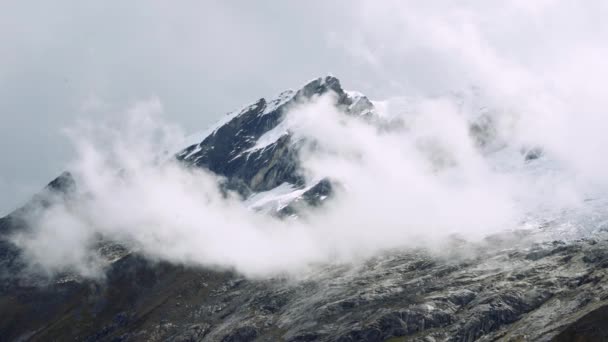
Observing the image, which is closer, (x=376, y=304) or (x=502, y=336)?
(x=502, y=336)

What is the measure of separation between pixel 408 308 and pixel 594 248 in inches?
2470

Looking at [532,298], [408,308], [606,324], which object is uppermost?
[408,308]

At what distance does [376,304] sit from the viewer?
200 meters

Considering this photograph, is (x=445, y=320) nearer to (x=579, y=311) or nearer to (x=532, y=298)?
(x=532, y=298)

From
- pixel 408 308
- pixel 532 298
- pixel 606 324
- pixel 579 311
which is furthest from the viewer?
pixel 408 308

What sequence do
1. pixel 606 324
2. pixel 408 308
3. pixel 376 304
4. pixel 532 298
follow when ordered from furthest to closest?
1. pixel 376 304
2. pixel 408 308
3. pixel 532 298
4. pixel 606 324

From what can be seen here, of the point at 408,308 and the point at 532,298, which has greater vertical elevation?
the point at 408,308

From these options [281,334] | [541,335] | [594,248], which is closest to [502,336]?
[541,335]

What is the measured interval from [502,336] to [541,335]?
486 inches

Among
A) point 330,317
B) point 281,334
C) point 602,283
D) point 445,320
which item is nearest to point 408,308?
point 445,320

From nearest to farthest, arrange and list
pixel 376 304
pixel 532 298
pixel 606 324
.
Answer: pixel 606 324 < pixel 532 298 < pixel 376 304

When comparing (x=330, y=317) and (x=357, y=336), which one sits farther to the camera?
(x=330, y=317)

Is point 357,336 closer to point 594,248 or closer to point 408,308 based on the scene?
point 408,308

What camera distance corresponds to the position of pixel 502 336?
159m
